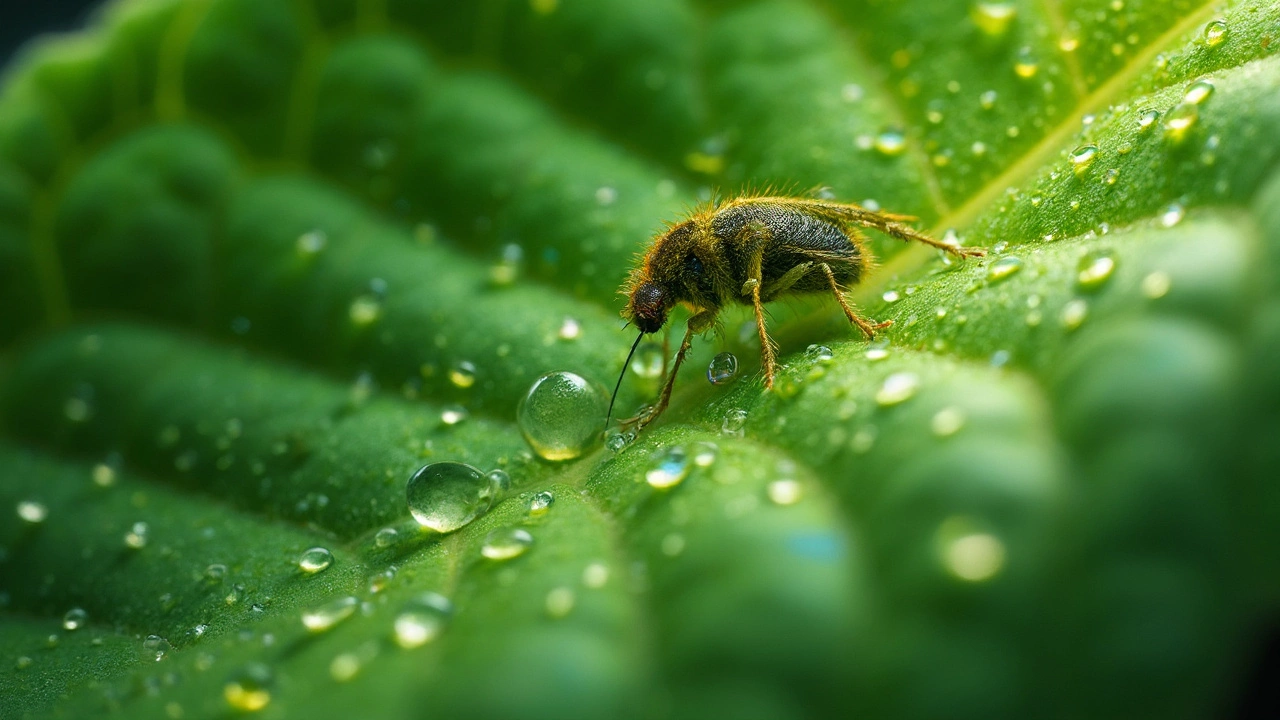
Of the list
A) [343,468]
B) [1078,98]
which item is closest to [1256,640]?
[1078,98]

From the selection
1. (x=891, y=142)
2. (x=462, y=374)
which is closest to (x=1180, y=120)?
(x=891, y=142)

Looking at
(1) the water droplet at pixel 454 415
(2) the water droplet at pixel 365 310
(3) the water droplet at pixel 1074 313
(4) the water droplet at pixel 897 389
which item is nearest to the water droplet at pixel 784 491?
(4) the water droplet at pixel 897 389

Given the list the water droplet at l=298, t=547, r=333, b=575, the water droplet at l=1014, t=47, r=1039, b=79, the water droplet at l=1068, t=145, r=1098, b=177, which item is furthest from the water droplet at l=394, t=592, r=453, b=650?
the water droplet at l=1014, t=47, r=1039, b=79

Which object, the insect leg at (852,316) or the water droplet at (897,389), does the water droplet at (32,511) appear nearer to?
the insect leg at (852,316)

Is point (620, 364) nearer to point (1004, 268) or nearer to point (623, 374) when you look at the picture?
point (623, 374)

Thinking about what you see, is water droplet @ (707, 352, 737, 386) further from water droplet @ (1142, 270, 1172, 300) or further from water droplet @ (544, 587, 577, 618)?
water droplet @ (1142, 270, 1172, 300)
